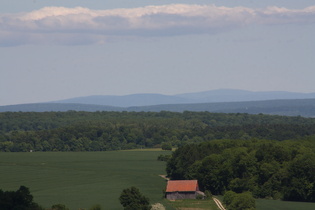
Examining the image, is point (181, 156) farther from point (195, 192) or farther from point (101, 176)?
point (195, 192)

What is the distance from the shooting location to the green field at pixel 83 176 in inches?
3893

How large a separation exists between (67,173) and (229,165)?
3529cm

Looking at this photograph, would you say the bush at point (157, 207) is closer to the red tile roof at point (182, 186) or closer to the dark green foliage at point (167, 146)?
the red tile roof at point (182, 186)

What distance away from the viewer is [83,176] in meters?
132

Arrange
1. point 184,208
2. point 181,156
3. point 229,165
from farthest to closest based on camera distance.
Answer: point 181,156, point 229,165, point 184,208

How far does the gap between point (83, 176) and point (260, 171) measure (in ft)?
113

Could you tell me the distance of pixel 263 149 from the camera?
117 m

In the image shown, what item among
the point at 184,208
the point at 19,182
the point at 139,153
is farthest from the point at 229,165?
the point at 139,153

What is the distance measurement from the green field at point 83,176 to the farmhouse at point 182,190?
5.84ft

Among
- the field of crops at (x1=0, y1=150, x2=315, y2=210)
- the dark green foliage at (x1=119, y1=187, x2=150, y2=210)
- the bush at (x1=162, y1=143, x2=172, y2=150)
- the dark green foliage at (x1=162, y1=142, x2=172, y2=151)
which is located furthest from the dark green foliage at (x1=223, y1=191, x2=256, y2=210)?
the bush at (x1=162, y1=143, x2=172, y2=150)

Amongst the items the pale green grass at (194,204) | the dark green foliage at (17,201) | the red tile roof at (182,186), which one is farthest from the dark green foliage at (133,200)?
the red tile roof at (182,186)

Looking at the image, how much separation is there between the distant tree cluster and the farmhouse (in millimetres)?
6262

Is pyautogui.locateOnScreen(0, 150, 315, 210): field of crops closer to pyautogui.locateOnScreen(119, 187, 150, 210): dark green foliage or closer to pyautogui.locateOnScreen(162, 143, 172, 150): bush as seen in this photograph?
pyautogui.locateOnScreen(119, 187, 150, 210): dark green foliage

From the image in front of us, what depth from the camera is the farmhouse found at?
103 meters
